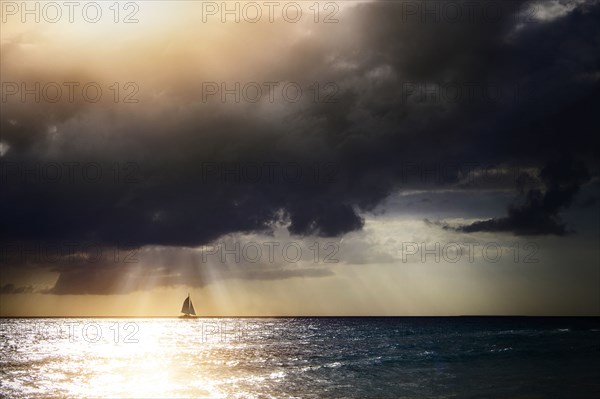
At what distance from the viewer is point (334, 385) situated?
153 feet

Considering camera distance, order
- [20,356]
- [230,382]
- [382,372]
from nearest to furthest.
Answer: [230,382]
[382,372]
[20,356]

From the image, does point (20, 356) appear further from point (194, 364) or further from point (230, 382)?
point (230, 382)

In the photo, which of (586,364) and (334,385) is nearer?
(334,385)

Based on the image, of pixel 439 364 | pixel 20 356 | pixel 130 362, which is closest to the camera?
pixel 439 364

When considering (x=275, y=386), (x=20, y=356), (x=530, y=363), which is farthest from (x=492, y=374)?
(x=20, y=356)

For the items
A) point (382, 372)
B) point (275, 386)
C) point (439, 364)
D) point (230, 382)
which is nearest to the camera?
point (275, 386)

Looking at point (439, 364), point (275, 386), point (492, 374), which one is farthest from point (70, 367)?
point (492, 374)

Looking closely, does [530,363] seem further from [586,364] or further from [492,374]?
[492,374]

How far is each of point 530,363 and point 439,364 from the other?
29.2ft

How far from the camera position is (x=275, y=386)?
1825 inches

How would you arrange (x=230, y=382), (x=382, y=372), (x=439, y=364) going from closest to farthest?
(x=230, y=382) → (x=382, y=372) → (x=439, y=364)

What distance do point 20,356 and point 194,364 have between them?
33666mm

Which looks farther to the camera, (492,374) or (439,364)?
(439,364)

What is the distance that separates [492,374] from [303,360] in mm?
26024
